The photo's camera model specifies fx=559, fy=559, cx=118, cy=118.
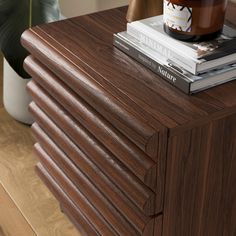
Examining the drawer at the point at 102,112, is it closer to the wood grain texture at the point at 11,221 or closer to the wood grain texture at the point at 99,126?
the wood grain texture at the point at 99,126

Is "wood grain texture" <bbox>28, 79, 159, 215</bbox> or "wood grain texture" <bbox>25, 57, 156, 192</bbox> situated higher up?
"wood grain texture" <bbox>25, 57, 156, 192</bbox>

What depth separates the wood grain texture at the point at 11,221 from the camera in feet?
4.76

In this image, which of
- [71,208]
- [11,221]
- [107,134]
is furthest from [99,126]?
[11,221]

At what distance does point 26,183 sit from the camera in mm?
1621

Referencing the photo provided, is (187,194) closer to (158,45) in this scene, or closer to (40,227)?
(158,45)

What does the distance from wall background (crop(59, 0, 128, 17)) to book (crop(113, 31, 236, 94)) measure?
2.40 ft

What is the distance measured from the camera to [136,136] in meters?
0.91

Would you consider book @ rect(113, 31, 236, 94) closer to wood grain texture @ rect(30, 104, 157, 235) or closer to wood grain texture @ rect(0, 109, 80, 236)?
wood grain texture @ rect(30, 104, 157, 235)

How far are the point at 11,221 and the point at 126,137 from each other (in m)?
0.65

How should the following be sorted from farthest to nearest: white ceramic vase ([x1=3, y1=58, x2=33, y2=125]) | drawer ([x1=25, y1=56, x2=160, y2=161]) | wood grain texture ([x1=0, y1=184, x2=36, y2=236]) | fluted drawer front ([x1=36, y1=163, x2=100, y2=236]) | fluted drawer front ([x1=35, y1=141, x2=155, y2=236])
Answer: white ceramic vase ([x1=3, y1=58, x2=33, y2=125]) < wood grain texture ([x1=0, y1=184, x2=36, y2=236]) < fluted drawer front ([x1=36, y1=163, x2=100, y2=236]) < fluted drawer front ([x1=35, y1=141, x2=155, y2=236]) < drawer ([x1=25, y1=56, x2=160, y2=161])

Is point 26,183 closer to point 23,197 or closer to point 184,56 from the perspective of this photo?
point 23,197

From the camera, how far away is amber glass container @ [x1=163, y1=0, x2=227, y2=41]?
98 cm

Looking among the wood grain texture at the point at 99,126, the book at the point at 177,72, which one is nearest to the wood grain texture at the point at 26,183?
the wood grain texture at the point at 99,126

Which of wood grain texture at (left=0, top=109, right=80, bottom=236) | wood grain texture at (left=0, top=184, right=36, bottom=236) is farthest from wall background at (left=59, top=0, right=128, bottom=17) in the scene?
wood grain texture at (left=0, top=184, right=36, bottom=236)
